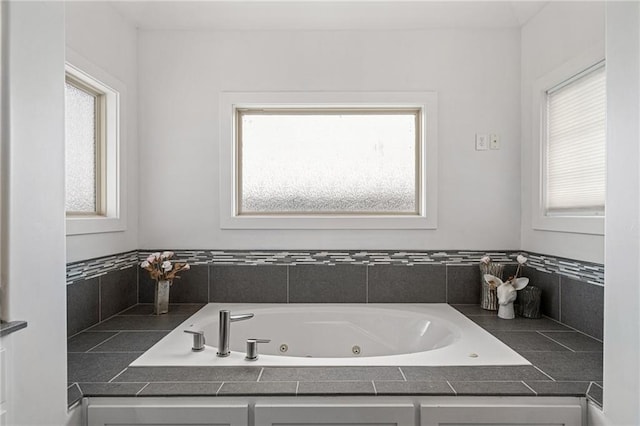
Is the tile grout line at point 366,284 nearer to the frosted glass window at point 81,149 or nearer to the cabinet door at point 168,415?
the cabinet door at point 168,415

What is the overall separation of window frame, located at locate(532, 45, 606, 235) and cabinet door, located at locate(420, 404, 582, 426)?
86 centimetres

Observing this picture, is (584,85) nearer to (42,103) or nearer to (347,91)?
(347,91)

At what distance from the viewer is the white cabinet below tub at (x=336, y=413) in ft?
4.49

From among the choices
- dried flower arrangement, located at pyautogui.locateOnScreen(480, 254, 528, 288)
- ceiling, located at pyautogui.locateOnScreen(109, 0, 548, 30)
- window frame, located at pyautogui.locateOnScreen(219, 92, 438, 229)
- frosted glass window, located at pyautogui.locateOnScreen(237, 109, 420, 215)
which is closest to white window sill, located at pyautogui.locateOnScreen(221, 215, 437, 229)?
window frame, located at pyautogui.locateOnScreen(219, 92, 438, 229)

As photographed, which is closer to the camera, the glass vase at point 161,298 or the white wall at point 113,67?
the white wall at point 113,67

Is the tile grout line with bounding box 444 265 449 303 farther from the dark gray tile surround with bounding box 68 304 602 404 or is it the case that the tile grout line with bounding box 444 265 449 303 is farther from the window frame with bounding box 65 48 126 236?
the window frame with bounding box 65 48 126 236

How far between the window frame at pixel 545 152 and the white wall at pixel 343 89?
0.15 m

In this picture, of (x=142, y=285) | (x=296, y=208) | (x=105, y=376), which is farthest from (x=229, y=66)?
(x=105, y=376)

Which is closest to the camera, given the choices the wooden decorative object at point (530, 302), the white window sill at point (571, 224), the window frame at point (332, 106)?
the white window sill at point (571, 224)

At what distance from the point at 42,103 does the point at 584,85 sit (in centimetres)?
225

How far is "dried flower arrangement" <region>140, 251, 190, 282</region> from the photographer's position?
Answer: 7.63 ft

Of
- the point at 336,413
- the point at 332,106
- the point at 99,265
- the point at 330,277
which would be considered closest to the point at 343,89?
the point at 332,106

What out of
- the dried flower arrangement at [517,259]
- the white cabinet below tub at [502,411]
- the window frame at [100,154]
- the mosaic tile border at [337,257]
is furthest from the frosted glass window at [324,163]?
the white cabinet below tub at [502,411]

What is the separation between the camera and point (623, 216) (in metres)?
1.16
